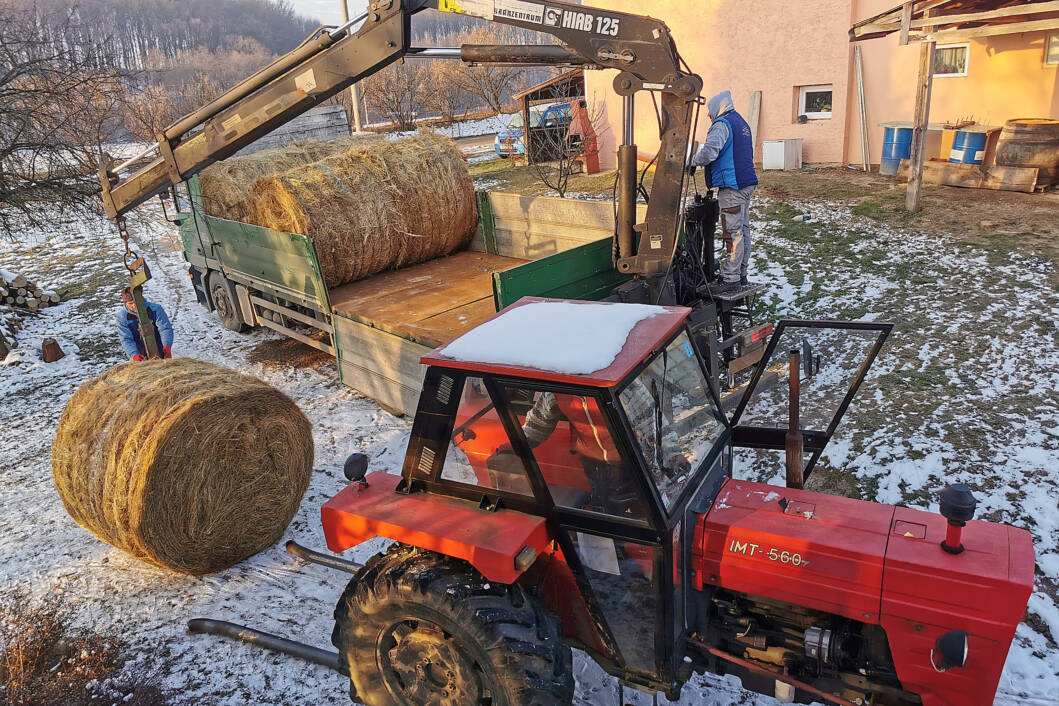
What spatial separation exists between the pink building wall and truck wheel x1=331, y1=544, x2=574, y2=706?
11.4m

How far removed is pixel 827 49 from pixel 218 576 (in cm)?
1252

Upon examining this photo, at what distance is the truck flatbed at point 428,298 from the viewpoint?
6227mm

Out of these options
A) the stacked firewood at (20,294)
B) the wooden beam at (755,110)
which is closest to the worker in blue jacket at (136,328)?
the stacked firewood at (20,294)

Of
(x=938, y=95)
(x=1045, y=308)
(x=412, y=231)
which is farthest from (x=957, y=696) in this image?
(x=938, y=95)

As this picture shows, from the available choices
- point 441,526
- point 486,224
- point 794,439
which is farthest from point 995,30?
point 441,526

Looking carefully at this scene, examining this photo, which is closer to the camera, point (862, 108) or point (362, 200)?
point (362, 200)

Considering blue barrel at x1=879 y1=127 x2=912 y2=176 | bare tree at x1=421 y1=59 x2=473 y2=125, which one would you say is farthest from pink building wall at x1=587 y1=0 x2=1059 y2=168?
bare tree at x1=421 y1=59 x2=473 y2=125

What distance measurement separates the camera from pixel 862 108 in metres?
12.4

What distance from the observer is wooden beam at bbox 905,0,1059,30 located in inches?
317

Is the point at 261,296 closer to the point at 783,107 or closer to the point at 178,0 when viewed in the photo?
the point at 783,107

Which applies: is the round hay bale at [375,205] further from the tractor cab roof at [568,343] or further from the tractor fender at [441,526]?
the tractor cab roof at [568,343]

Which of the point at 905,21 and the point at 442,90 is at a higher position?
the point at 442,90

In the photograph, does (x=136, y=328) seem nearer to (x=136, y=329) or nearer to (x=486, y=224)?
(x=136, y=329)

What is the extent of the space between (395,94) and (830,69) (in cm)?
1896
